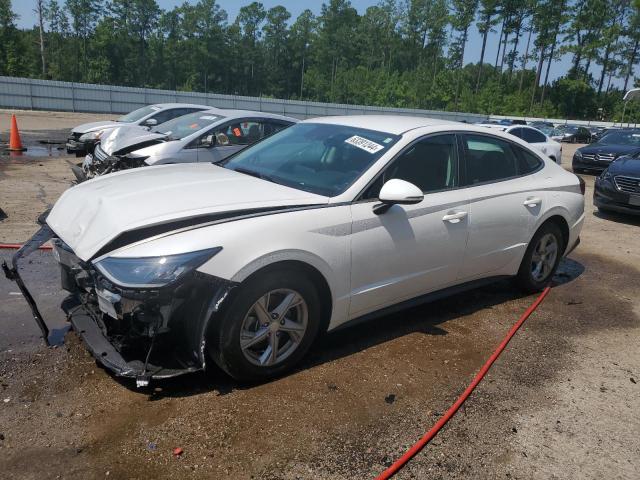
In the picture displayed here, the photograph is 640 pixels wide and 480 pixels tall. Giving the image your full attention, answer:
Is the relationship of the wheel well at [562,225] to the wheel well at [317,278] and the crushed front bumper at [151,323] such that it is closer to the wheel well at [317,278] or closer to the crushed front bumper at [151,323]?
the wheel well at [317,278]

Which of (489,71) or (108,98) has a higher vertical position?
(489,71)

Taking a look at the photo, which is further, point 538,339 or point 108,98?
point 108,98

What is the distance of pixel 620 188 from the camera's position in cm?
915

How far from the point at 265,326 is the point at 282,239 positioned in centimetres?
55

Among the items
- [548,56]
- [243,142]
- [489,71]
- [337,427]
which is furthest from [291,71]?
[337,427]

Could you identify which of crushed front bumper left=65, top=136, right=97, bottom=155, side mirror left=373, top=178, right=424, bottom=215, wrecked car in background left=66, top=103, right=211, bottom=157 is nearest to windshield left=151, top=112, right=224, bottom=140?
wrecked car in background left=66, top=103, right=211, bottom=157

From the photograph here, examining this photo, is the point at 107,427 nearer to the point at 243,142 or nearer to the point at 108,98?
the point at 243,142

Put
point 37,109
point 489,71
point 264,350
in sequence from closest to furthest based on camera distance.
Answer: point 264,350
point 37,109
point 489,71

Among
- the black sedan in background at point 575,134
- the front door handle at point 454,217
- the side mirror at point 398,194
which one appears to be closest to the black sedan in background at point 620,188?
the front door handle at point 454,217

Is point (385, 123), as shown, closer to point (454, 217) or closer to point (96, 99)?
point (454, 217)

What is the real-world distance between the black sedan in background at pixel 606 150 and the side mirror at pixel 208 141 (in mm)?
12101

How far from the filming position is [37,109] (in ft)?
99.8

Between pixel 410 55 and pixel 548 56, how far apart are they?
98.3 feet

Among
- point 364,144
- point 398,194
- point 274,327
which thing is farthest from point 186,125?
point 274,327
